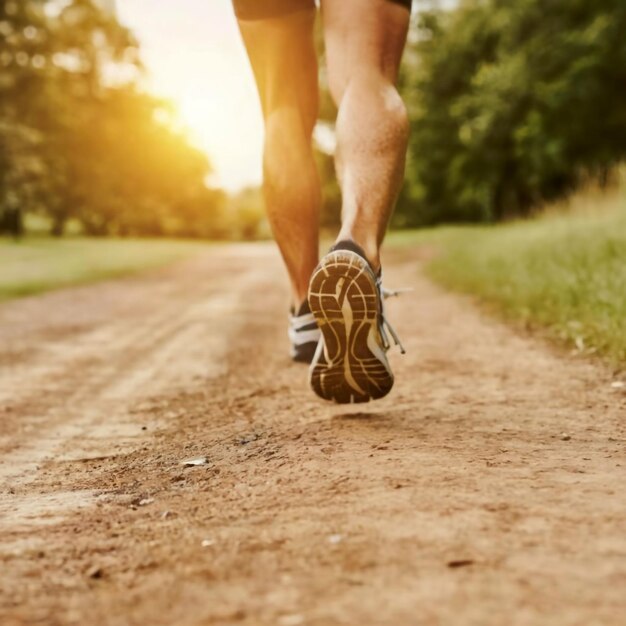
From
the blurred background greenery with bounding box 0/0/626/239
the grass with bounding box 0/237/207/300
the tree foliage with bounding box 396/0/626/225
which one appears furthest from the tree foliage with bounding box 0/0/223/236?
the tree foliage with bounding box 396/0/626/225

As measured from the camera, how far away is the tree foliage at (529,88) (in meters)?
20.2

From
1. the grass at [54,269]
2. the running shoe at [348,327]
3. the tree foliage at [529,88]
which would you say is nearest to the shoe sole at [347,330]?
the running shoe at [348,327]

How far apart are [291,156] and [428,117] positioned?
26.2 meters

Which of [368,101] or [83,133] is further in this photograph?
[83,133]

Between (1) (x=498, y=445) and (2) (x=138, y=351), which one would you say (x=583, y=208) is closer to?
(2) (x=138, y=351)

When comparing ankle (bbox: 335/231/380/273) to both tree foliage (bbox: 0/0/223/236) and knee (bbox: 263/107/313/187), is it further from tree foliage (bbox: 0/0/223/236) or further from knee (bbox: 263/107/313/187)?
A: tree foliage (bbox: 0/0/223/236)

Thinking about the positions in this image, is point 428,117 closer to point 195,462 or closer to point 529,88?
point 529,88

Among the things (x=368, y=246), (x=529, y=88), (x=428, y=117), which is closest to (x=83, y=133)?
(x=428, y=117)

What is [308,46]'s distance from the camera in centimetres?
241

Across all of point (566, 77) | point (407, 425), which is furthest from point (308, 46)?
point (566, 77)

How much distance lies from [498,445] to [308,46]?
53.2 inches

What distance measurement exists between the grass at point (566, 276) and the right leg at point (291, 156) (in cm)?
126

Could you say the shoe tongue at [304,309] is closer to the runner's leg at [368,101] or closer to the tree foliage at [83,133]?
the runner's leg at [368,101]

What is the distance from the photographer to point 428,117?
27.5 meters
